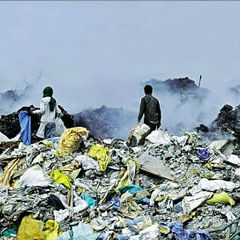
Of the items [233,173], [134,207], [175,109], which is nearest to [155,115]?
[233,173]

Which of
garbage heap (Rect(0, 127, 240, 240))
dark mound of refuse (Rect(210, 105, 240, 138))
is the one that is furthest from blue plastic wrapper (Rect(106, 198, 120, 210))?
dark mound of refuse (Rect(210, 105, 240, 138))

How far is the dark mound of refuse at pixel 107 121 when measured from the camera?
1188 centimetres

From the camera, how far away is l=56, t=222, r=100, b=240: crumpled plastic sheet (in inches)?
155

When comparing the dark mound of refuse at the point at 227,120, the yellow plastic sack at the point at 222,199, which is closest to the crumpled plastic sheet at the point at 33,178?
the yellow plastic sack at the point at 222,199

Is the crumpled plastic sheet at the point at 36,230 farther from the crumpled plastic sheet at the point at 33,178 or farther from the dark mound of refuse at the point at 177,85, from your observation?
the dark mound of refuse at the point at 177,85

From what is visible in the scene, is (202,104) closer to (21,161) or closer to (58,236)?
(21,161)

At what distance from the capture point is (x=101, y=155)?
224 inches

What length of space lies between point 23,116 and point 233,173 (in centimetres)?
342

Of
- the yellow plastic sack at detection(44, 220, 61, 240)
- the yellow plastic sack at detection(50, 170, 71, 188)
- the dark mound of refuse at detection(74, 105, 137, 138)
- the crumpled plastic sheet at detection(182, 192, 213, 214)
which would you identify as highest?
the crumpled plastic sheet at detection(182, 192, 213, 214)

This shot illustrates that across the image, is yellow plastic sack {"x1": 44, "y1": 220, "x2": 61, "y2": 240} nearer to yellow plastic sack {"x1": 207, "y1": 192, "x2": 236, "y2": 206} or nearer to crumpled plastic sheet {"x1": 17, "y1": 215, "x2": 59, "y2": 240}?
crumpled plastic sheet {"x1": 17, "y1": 215, "x2": 59, "y2": 240}

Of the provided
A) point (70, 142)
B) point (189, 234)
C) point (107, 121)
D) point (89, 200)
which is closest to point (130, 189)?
point (89, 200)

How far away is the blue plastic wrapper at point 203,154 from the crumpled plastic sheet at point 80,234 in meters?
2.16

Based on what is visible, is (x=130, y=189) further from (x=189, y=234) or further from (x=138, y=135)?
(x=138, y=135)

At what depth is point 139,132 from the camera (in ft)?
22.4
